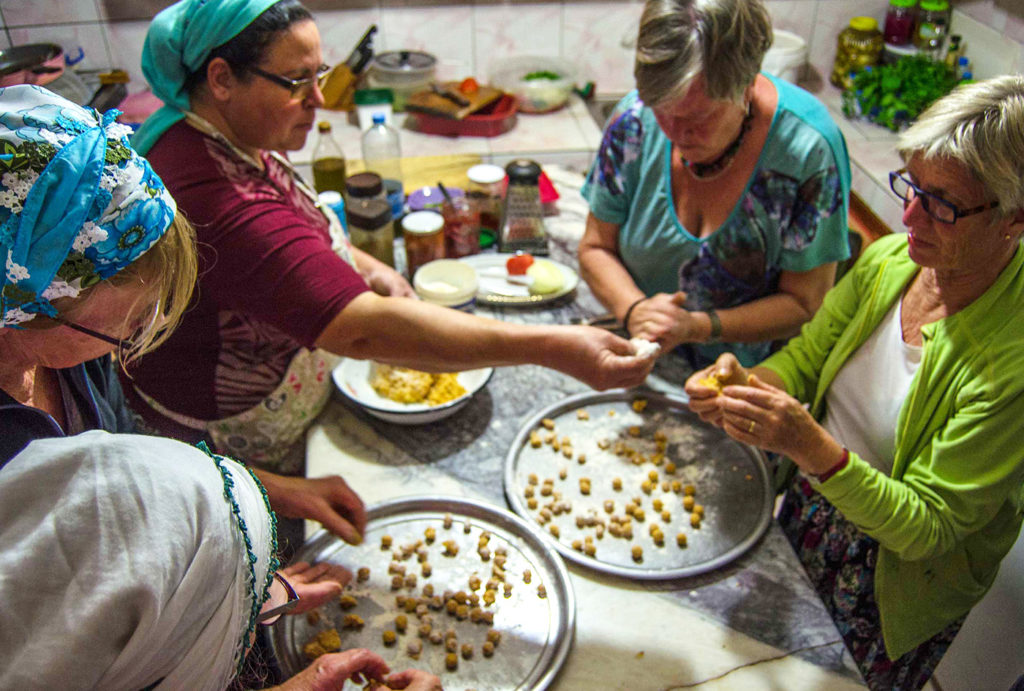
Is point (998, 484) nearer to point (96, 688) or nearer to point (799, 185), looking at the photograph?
point (799, 185)

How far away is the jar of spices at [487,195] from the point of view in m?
2.69

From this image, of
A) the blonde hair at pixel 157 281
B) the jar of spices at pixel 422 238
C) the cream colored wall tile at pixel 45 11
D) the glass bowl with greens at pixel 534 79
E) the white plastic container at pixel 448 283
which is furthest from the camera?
the glass bowl with greens at pixel 534 79

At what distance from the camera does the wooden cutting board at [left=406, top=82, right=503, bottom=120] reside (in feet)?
12.6

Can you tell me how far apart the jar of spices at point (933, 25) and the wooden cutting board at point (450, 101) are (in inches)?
87.9

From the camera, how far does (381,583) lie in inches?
62.3

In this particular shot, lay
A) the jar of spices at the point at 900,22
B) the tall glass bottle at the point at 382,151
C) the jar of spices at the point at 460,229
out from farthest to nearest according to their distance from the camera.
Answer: the jar of spices at the point at 900,22
the tall glass bottle at the point at 382,151
the jar of spices at the point at 460,229

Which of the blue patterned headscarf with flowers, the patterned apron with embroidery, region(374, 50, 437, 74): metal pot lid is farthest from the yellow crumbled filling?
region(374, 50, 437, 74): metal pot lid

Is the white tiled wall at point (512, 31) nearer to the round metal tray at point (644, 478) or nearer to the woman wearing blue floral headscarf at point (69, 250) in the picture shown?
the round metal tray at point (644, 478)

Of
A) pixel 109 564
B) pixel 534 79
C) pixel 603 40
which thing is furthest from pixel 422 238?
pixel 603 40

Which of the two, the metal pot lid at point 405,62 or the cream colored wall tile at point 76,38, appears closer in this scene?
the cream colored wall tile at point 76,38

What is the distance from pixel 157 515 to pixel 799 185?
1.69m

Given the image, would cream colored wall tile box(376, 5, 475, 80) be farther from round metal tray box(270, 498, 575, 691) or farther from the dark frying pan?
round metal tray box(270, 498, 575, 691)

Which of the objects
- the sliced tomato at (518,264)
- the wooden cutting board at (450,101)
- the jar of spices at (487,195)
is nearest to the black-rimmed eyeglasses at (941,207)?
the sliced tomato at (518,264)

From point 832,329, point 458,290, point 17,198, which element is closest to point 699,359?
point 832,329
